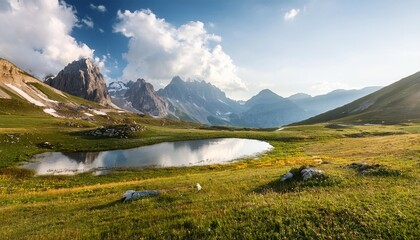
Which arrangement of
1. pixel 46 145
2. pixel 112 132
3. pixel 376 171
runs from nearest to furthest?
pixel 376 171 → pixel 46 145 → pixel 112 132

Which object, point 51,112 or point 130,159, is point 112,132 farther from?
point 51,112

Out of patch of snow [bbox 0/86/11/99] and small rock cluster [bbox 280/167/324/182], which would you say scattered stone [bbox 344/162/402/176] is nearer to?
small rock cluster [bbox 280/167/324/182]

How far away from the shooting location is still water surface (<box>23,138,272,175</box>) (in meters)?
64.4

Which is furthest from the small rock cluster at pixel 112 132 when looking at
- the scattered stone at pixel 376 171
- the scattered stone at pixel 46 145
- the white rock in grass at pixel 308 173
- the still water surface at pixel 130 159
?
the scattered stone at pixel 376 171

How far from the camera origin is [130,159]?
76.2 metres

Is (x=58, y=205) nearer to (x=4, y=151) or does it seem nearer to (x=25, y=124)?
(x=4, y=151)

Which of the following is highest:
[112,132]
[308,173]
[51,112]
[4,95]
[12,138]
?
[4,95]

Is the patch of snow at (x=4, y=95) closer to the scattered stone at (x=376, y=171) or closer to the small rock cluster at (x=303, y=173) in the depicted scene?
the small rock cluster at (x=303, y=173)

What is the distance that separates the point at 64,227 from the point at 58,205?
Answer: 11646 millimetres

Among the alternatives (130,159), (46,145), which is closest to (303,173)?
(130,159)

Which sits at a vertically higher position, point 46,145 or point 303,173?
point 46,145

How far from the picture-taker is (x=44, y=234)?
Answer: 17.4 metres

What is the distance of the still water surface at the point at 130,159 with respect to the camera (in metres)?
64.4

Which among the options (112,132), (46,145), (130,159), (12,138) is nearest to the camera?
(130,159)
